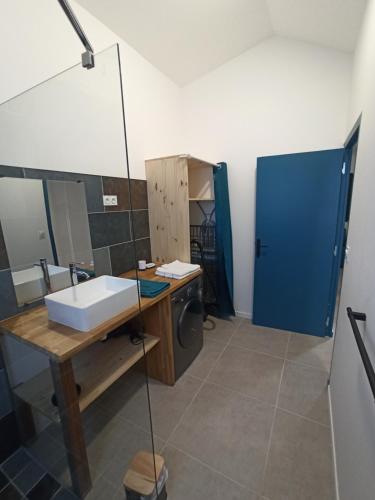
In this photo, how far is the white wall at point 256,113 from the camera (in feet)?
7.09

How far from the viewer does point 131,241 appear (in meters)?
2.06

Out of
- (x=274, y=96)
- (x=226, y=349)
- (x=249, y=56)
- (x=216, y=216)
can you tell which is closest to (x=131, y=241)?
(x=216, y=216)

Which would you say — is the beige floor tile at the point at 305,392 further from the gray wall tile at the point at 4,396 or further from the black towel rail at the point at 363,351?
the gray wall tile at the point at 4,396

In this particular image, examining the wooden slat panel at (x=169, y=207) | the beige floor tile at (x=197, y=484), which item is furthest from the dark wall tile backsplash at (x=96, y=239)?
the beige floor tile at (x=197, y=484)

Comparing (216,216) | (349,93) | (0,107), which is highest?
(349,93)

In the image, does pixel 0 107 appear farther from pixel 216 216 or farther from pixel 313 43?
pixel 313 43

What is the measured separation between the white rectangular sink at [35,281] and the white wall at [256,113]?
202 cm

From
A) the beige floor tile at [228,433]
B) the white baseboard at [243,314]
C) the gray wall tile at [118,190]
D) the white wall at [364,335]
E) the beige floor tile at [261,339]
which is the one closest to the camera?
the white wall at [364,335]

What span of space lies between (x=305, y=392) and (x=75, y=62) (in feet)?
10.2

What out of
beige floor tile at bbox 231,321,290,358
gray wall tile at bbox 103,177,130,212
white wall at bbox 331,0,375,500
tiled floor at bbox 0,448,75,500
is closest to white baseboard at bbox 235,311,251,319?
beige floor tile at bbox 231,321,290,358

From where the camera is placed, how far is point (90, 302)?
139 cm

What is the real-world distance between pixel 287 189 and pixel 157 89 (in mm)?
1792

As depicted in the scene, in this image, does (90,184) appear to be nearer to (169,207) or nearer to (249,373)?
(169,207)

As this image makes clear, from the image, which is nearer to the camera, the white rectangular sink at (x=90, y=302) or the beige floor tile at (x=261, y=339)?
the white rectangular sink at (x=90, y=302)
